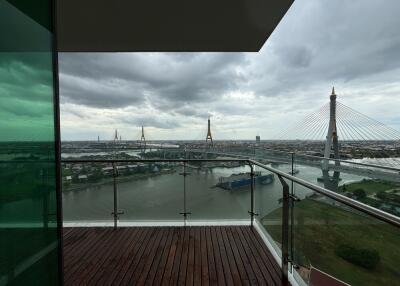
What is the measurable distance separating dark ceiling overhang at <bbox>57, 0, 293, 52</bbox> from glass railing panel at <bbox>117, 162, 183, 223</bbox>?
190 centimetres

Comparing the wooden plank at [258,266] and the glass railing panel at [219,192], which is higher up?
the glass railing panel at [219,192]

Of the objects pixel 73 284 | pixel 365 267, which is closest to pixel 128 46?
pixel 73 284

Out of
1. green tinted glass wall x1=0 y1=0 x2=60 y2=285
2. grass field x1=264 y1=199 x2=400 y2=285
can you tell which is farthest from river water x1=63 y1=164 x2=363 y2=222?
green tinted glass wall x1=0 y1=0 x2=60 y2=285

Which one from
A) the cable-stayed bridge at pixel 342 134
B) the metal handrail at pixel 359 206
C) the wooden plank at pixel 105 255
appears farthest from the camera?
the cable-stayed bridge at pixel 342 134

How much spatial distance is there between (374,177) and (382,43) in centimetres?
969

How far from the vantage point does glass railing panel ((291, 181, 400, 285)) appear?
132cm

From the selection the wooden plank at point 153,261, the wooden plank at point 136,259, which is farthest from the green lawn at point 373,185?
the wooden plank at point 136,259

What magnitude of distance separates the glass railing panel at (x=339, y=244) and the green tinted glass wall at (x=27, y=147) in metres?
1.87

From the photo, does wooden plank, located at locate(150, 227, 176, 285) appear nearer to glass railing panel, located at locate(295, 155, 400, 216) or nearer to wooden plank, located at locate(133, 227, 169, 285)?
wooden plank, located at locate(133, 227, 169, 285)

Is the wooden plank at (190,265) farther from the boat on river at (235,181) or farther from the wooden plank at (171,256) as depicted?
the boat on river at (235,181)

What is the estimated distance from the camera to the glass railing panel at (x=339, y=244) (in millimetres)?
1316

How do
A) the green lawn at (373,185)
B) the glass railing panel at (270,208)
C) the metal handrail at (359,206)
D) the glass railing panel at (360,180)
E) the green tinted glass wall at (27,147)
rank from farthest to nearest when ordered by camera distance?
1. the green lawn at (373,185)
2. the glass railing panel at (360,180)
3. the glass railing panel at (270,208)
4. the green tinted glass wall at (27,147)
5. the metal handrail at (359,206)

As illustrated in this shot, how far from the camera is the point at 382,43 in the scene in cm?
1129

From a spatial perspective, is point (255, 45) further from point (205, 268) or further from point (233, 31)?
point (205, 268)
